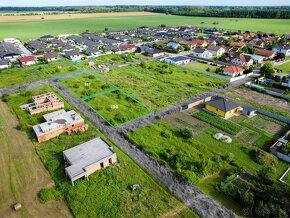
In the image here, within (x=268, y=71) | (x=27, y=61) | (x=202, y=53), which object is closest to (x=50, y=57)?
(x=27, y=61)

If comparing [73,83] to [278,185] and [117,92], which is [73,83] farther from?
[278,185]

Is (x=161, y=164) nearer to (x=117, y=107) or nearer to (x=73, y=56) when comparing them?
(x=117, y=107)

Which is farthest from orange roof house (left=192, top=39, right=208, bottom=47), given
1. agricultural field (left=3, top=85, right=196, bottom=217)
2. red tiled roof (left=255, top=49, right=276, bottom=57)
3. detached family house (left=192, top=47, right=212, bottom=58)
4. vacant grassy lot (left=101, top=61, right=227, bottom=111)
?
agricultural field (left=3, top=85, right=196, bottom=217)

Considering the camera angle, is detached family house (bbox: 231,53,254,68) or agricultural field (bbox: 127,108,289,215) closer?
agricultural field (bbox: 127,108,289,215)

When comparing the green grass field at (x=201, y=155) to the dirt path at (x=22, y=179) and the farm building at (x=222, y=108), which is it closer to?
the farm building at (x=222, y=108)

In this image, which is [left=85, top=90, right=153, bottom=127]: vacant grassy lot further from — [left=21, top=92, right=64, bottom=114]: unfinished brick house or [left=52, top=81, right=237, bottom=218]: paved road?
[left=21, top=92, right=64, bottom=114]: unfinished brick house

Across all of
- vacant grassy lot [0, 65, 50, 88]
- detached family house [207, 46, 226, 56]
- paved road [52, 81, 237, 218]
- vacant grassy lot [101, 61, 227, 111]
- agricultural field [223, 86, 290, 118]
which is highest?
detached family house [207, 46, 226, 56]
